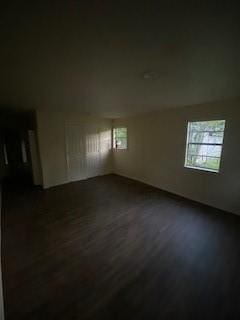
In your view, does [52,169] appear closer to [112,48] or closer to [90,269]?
[90,269]

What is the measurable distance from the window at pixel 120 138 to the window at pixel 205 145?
2.66 meters

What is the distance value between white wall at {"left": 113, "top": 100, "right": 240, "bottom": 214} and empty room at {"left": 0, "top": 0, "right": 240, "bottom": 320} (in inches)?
1.1

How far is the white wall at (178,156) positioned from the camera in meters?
3.10

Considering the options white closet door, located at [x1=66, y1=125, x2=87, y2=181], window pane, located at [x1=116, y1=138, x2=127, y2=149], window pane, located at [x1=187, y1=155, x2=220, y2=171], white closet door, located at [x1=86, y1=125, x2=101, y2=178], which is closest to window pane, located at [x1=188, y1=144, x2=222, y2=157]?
window pane, located at [x1=187, y1=155, x2=220, y2=171]

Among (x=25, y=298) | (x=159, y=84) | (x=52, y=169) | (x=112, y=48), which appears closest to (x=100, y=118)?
(x=52, y=169)

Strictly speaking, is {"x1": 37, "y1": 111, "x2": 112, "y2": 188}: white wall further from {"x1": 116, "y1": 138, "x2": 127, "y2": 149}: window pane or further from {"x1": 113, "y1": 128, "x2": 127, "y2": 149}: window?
{"x1": 116, "y1": 138, "x2": 127, "y2": 149}: window pane

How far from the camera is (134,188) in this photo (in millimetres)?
4754

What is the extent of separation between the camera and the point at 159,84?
2.31 m

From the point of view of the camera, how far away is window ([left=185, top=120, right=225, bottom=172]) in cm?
332

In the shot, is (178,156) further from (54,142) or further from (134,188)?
(54,142)

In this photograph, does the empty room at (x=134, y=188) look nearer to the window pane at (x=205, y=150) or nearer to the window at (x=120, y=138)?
the window pane at (x=205, y=150)

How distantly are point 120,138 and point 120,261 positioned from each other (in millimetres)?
4747

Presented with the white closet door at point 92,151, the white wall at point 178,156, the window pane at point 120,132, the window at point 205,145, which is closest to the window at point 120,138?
the window pane at point 120,132

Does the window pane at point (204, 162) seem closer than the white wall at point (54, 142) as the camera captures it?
Yes
